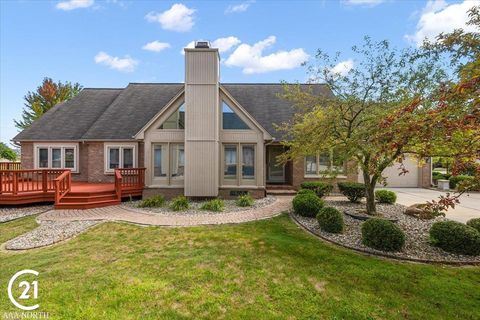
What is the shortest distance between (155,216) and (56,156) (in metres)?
10.8

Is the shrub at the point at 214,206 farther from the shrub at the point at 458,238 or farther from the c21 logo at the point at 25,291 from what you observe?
the shrub at the point at 458,238

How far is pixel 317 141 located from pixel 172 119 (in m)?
7.62

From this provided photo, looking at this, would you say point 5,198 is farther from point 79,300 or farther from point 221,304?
point 221,304

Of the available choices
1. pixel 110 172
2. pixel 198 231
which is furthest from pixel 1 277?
pixel 110 172

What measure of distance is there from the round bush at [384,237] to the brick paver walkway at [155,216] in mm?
3919

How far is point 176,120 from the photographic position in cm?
1288

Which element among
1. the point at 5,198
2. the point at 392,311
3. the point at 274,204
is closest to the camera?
the point at 392,311

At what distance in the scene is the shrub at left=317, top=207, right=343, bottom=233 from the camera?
7.61m

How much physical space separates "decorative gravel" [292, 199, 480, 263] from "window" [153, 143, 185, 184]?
6466 millimetres

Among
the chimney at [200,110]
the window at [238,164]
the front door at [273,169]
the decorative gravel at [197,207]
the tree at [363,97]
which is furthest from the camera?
the front door at [273,169]

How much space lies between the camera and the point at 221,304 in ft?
13.5

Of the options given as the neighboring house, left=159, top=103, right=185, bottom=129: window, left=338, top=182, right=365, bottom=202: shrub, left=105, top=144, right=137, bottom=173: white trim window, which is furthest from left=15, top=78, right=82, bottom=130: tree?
left=338, top=182, right=365, bottom=202: shrub

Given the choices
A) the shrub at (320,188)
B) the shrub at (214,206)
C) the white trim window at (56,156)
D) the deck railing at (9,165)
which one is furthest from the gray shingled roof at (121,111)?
the shrub at (214,206)

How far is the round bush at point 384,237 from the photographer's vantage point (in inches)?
250
